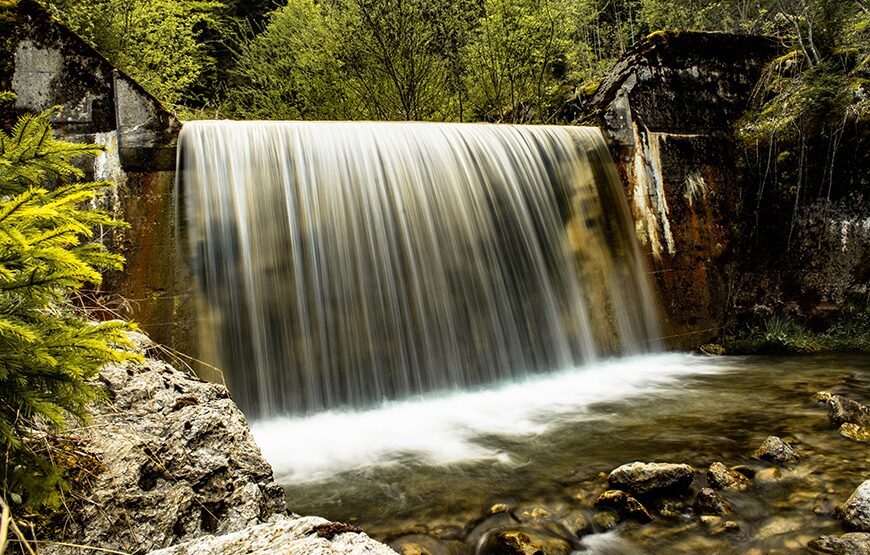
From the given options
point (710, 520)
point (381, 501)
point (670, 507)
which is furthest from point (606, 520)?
point (381, 501)

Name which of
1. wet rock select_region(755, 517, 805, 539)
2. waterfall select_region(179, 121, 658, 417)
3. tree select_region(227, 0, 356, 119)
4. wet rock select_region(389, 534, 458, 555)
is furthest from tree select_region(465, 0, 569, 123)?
wet rock select_region(389, 534, 458, 555)

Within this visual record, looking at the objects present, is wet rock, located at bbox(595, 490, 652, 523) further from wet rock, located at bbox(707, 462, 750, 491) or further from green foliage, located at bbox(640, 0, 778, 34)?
green foliage, located at bbox(640, 0, 778, 34)

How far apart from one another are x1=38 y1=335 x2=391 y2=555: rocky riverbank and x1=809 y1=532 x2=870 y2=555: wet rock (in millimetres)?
2207

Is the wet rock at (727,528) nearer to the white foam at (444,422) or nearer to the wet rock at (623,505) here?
the wet rock at (623,505)

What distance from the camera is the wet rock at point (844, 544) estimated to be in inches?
88.2

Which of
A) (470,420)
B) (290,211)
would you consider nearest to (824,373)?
(470,420)

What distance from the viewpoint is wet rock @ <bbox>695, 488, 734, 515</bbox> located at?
2.66 metres

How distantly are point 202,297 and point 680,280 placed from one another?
6.24 m

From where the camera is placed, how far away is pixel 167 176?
16.3 ft

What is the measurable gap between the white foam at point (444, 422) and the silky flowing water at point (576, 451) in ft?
0.06

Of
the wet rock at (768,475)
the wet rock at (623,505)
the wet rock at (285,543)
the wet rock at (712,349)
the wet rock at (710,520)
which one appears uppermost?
the wet rock at (285,543)

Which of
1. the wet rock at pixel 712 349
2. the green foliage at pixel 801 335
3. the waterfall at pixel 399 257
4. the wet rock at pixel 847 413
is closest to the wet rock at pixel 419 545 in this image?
the waterfall at pixel 399 257

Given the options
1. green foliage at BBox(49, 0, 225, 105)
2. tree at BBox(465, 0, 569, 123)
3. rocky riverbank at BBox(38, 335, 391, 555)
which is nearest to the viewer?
rocky riverbank at BBox(38, 335, 391, 555)

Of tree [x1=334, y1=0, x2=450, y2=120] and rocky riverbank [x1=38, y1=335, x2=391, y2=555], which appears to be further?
tree [x1=334, y1=0, x2=450, y2=120]
